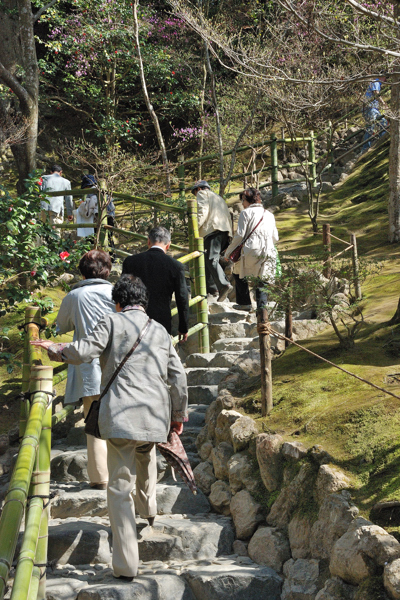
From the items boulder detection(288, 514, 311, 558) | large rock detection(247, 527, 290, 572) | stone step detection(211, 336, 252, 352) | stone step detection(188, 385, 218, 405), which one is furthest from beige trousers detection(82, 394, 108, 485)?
stone step detection(211, 336, 252, 352)

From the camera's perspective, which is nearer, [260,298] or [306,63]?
[260,298]

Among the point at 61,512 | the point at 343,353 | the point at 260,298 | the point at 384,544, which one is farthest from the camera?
the point at 260,298

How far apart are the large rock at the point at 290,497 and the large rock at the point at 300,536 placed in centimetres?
11

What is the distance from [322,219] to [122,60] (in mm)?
5787

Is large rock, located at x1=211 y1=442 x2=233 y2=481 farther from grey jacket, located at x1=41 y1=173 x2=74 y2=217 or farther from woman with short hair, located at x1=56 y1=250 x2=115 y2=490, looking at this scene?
grey jacket, located at x1=41 y1=173 x2=74 y2=217

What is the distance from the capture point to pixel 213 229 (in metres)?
7.34

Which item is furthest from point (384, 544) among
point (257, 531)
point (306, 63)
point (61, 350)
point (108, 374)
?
point (306, 63)

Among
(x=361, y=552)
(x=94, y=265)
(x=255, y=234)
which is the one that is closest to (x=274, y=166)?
(x=255, y=234)

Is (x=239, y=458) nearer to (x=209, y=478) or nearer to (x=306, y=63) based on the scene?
(x=209, y=478)

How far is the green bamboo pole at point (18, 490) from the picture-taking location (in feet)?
6.19

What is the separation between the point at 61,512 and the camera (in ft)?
13.0

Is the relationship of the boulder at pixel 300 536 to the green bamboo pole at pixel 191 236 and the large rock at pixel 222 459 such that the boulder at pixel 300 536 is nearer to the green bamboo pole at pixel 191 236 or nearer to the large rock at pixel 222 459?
the large rock at pixel 222 459

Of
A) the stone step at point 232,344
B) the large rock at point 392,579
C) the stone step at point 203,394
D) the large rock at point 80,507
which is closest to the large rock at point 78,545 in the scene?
the large rock at point 80,507

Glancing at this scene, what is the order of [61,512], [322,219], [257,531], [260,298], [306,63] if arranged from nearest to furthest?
[257,531] → [61,512] → [260,298] → [306,63] → [322,219]
